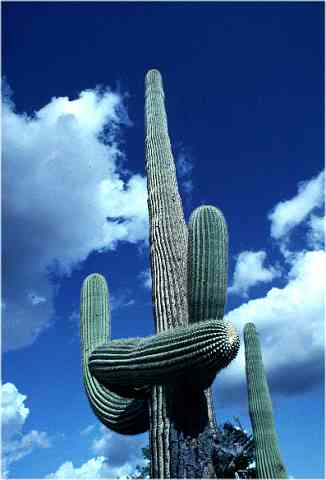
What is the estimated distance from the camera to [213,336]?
3.76 m

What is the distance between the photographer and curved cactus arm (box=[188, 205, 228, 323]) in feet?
13.5

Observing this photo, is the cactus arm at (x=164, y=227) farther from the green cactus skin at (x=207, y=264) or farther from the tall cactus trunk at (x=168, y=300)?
the green cactus skin at (x=207, y=264)

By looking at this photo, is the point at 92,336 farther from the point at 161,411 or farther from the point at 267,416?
the point at 267,416

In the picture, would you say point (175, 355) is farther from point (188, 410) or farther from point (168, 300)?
point (168, 300)

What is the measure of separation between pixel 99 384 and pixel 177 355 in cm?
209

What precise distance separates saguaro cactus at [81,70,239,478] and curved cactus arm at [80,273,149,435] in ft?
0.04

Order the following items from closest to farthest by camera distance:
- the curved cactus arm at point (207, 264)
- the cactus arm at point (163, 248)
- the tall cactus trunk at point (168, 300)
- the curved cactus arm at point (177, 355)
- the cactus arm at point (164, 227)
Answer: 1. the curved cactus arm at point (177, 355)
2. the curved cactus arm at point (207, 264)
3. the tall cactus trunk at point (168, 300)
4. the cactus arm at point (163, 248)
5. the cactus arm at point (164, 227)

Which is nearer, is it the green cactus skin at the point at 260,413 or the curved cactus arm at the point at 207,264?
the curved cactus arm at the point at 207,264

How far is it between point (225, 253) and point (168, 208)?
4.58 ft

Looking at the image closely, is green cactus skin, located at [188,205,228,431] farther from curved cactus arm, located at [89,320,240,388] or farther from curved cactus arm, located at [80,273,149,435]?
curved cactus arm, located at [80,273,149,435]

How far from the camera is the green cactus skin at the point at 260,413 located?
9.02 metres

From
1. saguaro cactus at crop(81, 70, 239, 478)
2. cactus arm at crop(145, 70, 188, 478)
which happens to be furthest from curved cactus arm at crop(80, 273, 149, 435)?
cactus arm at crop(145, 70, 188, 478)

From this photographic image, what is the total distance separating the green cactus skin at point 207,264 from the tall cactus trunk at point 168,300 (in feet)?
1.22

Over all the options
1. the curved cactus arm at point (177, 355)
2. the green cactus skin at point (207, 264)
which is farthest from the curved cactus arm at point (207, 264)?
the curved cactus arm at point (177, 355)
